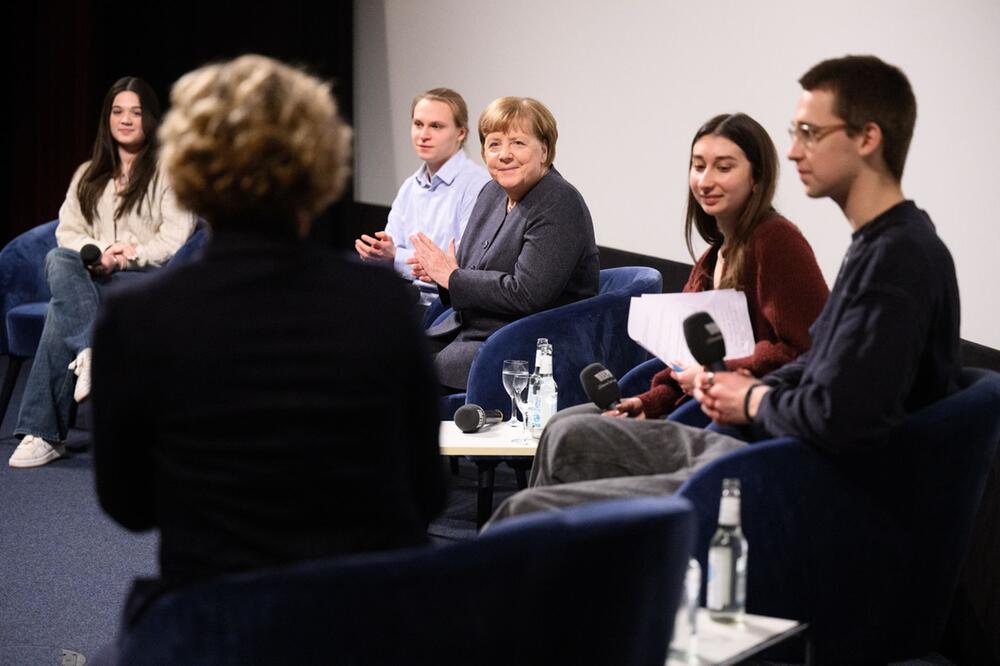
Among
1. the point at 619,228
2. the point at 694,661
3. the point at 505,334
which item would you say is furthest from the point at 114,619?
the point at 619,228

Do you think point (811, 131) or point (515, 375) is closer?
point (811, 131)

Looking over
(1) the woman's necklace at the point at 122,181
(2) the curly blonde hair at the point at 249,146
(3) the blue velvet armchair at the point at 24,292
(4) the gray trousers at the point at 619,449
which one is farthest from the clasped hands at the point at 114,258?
(2) the curly blonde hair at the point at 249,146

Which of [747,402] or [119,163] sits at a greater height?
[119,163]

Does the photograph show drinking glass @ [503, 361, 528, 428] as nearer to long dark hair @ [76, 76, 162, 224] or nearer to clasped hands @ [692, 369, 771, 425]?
clasped hands @ [692, 369, 771, 425]

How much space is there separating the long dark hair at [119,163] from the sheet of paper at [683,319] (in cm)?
279

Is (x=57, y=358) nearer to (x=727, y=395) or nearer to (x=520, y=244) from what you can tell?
(x=520, y=244)

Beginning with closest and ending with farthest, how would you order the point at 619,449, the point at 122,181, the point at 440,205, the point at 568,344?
the point at 619,449 < the point at 568,344 < the point at 440,205 < the point at 122,181

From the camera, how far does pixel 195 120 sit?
1476mm

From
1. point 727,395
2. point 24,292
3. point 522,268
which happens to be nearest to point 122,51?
point 24,292

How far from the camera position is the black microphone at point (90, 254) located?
15.5 feet

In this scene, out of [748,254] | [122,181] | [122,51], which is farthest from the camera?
[122,51]

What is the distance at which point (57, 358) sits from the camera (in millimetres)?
4789

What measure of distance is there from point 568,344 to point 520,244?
36 centimetres

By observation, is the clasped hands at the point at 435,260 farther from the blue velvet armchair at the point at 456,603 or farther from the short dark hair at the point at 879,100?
the blue velvet armchair at the point at 456,603
